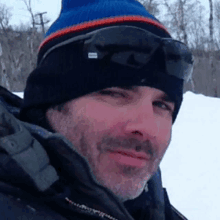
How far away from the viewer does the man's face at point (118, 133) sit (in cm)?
110

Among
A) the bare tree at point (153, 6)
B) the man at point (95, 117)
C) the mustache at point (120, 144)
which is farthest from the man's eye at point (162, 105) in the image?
the bare tree at point (153, 6)

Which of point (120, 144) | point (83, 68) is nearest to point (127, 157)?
point (120, 144)

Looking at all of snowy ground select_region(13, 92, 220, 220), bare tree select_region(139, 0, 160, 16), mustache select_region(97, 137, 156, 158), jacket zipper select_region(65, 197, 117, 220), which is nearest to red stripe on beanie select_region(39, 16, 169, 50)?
mustache select_region(97, 137, 156, 158)

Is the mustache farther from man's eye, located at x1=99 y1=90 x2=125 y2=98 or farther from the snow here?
the snow

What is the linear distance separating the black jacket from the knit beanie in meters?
0.32

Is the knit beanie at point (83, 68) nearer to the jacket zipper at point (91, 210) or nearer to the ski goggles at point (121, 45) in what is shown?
the ski goggles at point (121, 45)

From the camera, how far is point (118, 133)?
1.11 m

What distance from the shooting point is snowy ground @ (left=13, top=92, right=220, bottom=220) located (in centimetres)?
370

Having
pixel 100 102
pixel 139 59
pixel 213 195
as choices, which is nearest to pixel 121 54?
pixel 139 59

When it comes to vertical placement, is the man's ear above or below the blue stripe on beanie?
below

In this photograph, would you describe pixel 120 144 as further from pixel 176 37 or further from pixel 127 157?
pixel 176 37

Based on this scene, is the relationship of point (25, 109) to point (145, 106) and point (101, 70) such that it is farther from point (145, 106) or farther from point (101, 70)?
point (145, 106)

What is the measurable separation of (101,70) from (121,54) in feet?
0.40

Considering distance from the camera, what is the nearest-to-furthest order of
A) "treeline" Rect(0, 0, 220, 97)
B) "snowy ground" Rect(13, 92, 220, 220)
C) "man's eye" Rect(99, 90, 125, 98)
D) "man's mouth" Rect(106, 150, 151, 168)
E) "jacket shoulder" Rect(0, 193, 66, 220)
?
"jacket shoulder" Rect(0, 193, 66, 220) → "man's mouth" Rect(106, 150, 151, 168) → "man's eye" Rect(99, 90, 125, 98) → "snowy ground" Rect(13, 92, 220, 220) → "treeline" Rect(0, 0, 220, 97)
